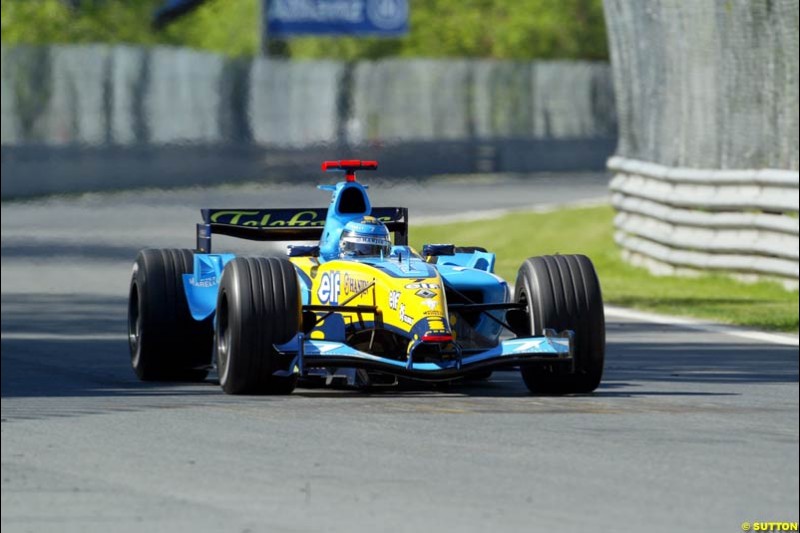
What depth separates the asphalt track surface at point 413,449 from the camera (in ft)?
29.2

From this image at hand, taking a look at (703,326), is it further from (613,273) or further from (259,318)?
(259,318)

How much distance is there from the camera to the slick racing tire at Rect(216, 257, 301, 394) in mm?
11586

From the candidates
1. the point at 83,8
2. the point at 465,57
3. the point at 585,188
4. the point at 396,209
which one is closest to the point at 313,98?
the point at 585,188

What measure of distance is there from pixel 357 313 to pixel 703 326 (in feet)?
19.5

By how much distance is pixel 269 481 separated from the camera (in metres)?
9.59

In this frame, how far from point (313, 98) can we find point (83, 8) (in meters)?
12.4

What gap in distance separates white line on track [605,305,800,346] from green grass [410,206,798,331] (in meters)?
0.24

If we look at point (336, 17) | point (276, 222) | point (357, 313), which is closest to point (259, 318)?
point (357, 313)

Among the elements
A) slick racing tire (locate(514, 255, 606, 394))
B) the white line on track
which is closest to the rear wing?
slick racing tire (locate(514, 255, 606, 394))

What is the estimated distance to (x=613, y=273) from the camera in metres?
23.0

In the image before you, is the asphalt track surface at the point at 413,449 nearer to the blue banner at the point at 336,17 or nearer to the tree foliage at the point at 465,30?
the blue banner at the point at 336,17

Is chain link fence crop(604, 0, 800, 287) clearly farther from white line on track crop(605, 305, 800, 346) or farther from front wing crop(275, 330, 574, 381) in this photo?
front wing crop(275, 330, 574, 381)

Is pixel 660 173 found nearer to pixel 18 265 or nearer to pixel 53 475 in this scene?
pixel 18 265

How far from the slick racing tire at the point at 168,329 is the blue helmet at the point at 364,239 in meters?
1.10
